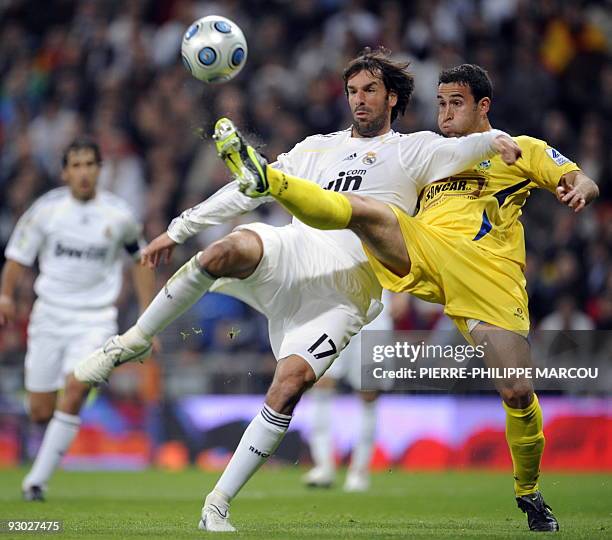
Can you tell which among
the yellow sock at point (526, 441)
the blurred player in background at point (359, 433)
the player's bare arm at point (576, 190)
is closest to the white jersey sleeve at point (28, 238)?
the blurred player in background at point (359, 433)

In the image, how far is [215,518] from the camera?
6.70 m

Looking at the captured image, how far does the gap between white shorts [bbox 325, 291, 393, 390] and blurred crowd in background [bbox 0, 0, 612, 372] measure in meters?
0.86

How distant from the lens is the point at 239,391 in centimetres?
1394

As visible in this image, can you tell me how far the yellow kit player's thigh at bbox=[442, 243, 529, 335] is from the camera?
281 inches

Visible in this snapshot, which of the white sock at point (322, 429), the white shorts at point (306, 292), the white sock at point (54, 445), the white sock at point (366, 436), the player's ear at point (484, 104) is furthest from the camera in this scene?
the white sock at point (322, 429)

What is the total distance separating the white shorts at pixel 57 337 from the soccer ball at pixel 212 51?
373 centimetres

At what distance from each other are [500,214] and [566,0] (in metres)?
10.6

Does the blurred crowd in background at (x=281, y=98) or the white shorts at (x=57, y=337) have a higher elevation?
the blurred crowd in background at (x=281, y=98)

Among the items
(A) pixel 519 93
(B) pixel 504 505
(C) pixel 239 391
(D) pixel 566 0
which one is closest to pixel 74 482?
(C) pixel 239 391

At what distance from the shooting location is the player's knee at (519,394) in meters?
6.98

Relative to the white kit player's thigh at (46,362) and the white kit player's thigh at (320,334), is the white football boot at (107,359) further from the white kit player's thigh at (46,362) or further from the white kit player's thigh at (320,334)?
the white kit player's thigh at (46,362)

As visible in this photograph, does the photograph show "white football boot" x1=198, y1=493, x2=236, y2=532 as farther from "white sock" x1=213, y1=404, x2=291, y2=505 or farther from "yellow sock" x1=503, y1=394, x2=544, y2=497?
"yellow sock" x1=503, y1=394, x2=544, y2=497

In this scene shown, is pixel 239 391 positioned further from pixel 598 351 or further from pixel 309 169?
pixel 309 169

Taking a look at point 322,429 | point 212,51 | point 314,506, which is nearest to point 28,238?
point 322,429
